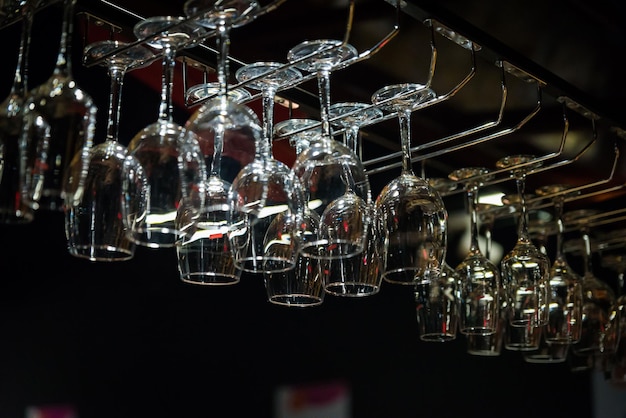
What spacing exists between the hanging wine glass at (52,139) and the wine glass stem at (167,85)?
14 cm

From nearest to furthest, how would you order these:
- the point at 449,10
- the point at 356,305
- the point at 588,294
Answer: the point at 449,10, the point at 588,294, the point at 356,305

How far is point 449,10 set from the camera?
1.49m

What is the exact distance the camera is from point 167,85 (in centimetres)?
126

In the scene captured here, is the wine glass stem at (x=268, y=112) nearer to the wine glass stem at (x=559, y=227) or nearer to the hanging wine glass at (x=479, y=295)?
the hanging wine glass at (x=479, y=295)

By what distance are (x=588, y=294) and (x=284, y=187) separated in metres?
1.28

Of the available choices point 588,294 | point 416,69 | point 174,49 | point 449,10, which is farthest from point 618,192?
point 174,49

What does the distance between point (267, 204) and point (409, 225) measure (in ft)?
0.90

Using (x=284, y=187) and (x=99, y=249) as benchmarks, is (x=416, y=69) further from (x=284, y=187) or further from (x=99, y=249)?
(x=99, y=249)

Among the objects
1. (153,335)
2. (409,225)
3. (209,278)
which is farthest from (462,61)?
(153,335)

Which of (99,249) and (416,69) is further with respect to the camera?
(416,69)

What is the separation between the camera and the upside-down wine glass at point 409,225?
1.42m

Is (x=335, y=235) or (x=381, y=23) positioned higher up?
(x=381, y=23)

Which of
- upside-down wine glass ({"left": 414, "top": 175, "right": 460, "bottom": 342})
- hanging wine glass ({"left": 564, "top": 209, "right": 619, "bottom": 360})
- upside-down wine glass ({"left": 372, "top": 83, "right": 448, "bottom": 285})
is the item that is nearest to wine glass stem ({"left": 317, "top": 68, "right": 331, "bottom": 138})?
upside-down wine glass ({"left": 372, "top": 83, "right": 448, "bottom": 285})

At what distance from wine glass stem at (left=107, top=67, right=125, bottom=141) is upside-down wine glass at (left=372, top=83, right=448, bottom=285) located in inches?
15.8
